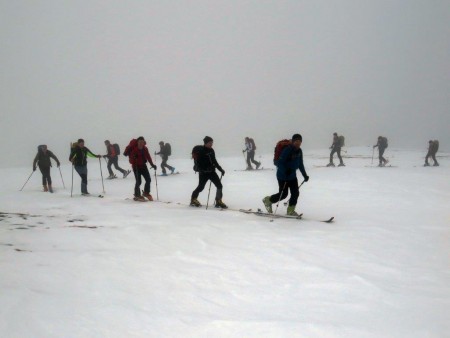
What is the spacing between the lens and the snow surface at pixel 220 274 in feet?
11.2

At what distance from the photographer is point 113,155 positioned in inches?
714

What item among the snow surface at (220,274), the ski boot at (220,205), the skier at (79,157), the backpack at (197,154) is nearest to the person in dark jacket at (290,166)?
the snow surface at (220,274)

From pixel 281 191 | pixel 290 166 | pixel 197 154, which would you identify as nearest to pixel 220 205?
pixel 197 154

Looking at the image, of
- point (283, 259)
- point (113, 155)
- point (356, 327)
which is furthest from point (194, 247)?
point (113, 155)

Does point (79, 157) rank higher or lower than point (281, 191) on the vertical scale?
higher

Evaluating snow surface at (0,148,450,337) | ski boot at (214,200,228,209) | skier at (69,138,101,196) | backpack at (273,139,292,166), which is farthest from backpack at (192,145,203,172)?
skier at (69,138,101,196)

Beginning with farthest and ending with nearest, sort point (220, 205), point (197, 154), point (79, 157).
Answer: point (79, 157)
point (220, 205)
point (197, 154)

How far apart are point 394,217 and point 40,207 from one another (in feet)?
33.2

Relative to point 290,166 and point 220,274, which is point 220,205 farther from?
point 220,274

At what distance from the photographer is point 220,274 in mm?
4715

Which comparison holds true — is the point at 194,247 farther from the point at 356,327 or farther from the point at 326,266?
the point at 356,327

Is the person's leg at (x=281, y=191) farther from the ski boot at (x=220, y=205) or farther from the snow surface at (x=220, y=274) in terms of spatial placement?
the ski boot at (x=220, y=205)

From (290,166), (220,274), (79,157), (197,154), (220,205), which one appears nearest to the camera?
(220,274)

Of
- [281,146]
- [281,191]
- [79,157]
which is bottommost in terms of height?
[281,191]
